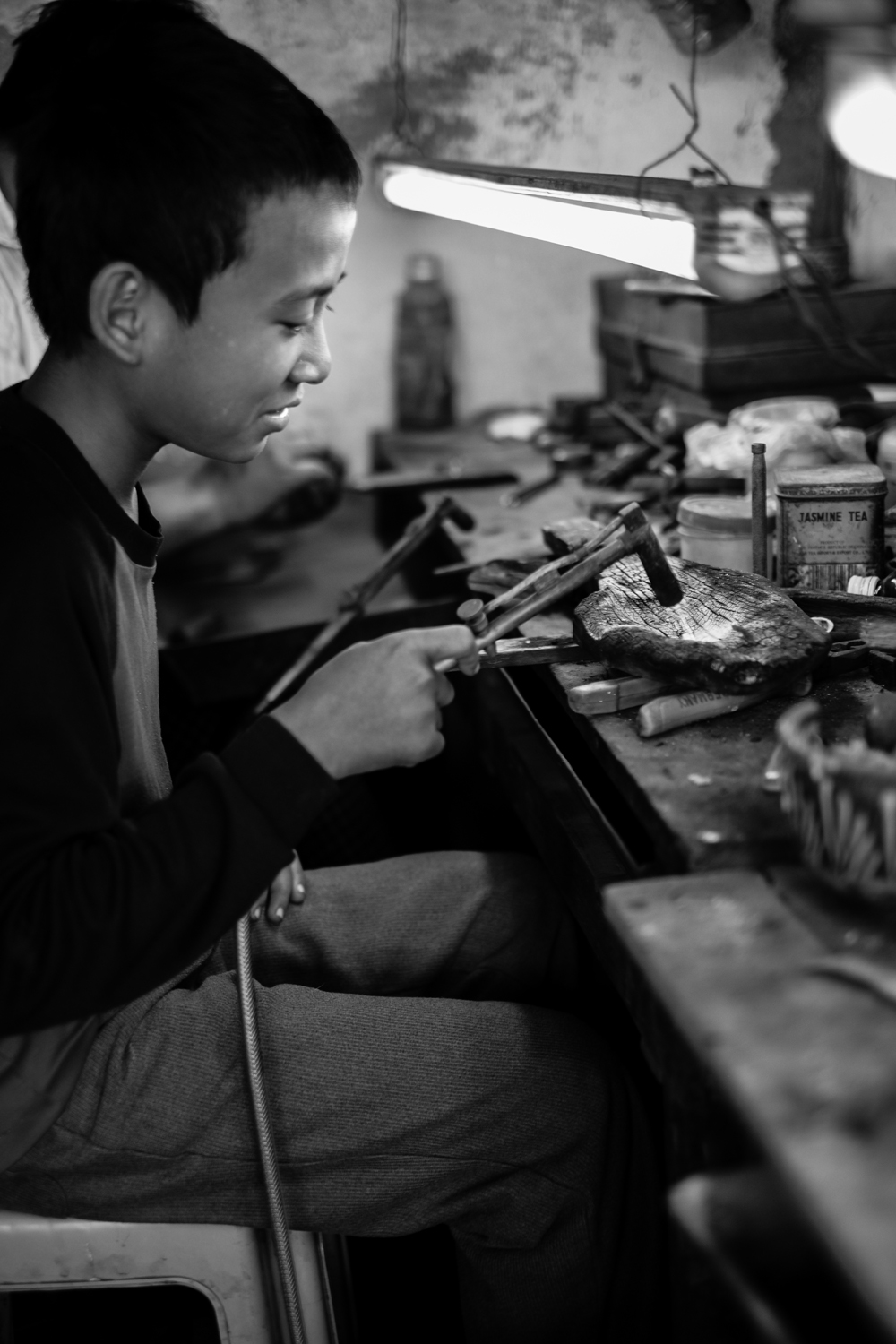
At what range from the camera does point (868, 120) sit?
1427 millimetres

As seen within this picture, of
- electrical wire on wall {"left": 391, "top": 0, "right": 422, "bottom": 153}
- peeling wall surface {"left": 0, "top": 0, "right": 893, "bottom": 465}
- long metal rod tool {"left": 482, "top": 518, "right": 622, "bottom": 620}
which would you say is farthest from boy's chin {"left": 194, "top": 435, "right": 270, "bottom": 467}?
electrical wire on wall {"left": 391, "top": 0, "right": 422, "bottom": 153}

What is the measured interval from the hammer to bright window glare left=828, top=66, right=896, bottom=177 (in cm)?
53

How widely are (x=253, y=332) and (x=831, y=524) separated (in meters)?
0.91

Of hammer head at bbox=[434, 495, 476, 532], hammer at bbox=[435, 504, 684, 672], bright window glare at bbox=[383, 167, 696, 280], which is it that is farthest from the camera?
hammer head at bbox=[434, 495, 476, 532]

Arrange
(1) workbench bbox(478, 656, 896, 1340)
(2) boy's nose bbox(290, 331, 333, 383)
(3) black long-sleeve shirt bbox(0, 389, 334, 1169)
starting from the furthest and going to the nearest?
(2) boy's nose bbox(290, 331, 333, 383) → (3) black long-sleeve shirt bbox(0, 389, 334, 1169) → (1) workbench bbox(478, 656, 896, 1340)

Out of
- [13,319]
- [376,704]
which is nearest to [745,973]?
[376,704]

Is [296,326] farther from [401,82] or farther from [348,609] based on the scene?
[401,82]

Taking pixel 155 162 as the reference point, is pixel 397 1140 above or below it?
below

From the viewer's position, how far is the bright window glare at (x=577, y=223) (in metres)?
1.71

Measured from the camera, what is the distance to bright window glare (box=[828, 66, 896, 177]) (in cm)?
133

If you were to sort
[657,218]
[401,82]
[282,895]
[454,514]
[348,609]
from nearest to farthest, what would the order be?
[282,895]
[657,218]
[348,609]
[454,514]
[401,82]

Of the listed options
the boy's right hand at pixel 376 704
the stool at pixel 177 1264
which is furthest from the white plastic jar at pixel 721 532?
the stool at pixel 177 1264

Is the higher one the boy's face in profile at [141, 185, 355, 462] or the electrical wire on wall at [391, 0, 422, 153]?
the electrical wire on wall at [391, 0, 422, 153]

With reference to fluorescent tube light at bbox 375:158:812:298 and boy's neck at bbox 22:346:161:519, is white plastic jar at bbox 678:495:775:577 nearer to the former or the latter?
fluorescent tube light at bbox 375:158:812:298
